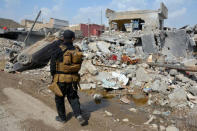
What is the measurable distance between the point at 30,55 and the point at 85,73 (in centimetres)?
269

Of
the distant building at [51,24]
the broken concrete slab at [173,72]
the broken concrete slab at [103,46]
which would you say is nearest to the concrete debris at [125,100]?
the broken concrete slab at [173,72]

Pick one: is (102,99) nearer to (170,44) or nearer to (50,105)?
(50,105)

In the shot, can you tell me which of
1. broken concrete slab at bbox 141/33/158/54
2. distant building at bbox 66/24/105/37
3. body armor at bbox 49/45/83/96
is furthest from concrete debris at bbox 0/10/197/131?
distant building at bbox 66/24/105/37

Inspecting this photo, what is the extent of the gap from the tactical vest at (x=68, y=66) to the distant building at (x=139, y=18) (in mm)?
14026

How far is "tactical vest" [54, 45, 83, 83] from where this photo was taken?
2.52 m

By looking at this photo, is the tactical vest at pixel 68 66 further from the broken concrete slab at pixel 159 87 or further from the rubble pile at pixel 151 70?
the broken concrete slab at pixel 159 87

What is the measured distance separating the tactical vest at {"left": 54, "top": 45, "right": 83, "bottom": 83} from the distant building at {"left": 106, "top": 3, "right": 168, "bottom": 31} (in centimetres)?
1403

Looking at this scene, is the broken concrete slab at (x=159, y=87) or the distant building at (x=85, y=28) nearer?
the broken concrete slab at (x=159, y=87)

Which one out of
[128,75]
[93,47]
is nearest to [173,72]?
[128,75]

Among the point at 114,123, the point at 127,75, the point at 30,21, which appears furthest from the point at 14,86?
the point at 30,21

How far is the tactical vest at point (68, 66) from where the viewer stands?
252 cm

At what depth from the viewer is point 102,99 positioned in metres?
5.58

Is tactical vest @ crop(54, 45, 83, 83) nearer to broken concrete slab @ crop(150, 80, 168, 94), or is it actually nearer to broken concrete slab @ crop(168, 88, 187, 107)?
broken concrete slab @ crop(168, 88, 187, 107)

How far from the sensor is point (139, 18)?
→ 16312mm
